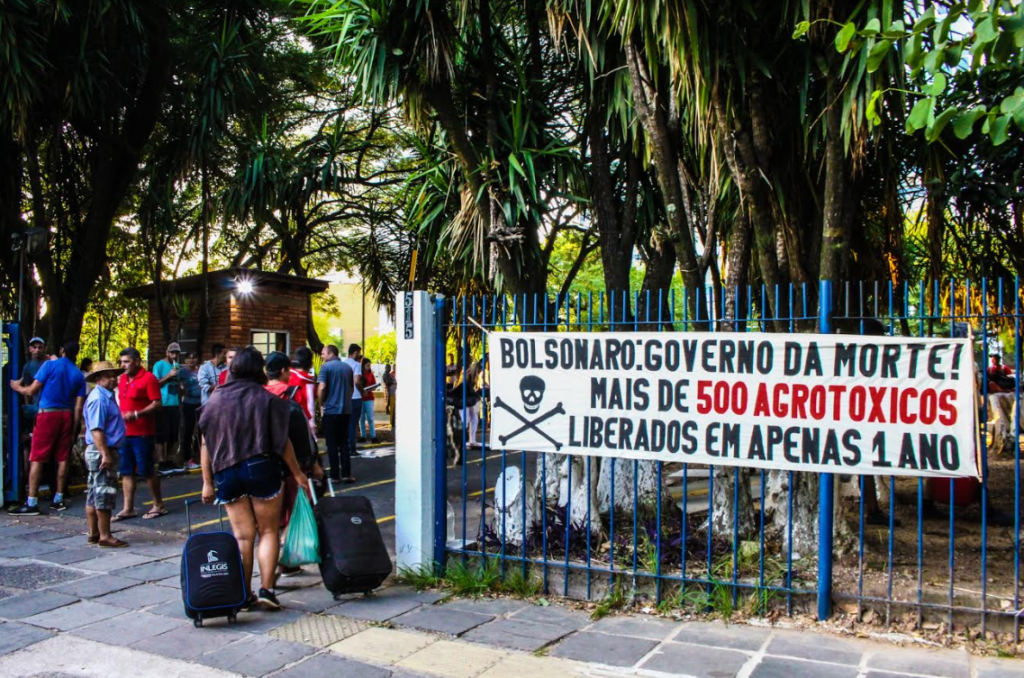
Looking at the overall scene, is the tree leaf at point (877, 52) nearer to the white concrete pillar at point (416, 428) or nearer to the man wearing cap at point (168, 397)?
the white concrete pillar at point (416, 428)

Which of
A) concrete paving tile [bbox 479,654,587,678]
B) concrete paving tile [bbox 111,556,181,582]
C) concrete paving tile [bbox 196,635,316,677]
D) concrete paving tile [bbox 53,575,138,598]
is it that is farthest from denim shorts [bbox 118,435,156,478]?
concrete paving tile [bbox 479,654,587,678]

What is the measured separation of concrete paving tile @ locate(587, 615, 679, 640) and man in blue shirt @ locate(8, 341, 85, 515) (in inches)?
251

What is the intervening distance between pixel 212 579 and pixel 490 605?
1.76 metres

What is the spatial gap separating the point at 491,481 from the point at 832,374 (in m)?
6.66

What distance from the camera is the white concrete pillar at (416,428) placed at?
6.21 metres

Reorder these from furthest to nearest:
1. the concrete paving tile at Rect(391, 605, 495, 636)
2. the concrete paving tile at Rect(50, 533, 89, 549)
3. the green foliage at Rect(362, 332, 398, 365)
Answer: the green foliage at Rect(362, 332, 398, 365) < the concrete paving tile at Rect(50, 533, 89, 549) < the concrete paving tile at Rect(391, 605, 495, 636)

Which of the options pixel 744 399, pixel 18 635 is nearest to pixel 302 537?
pixel 18 635

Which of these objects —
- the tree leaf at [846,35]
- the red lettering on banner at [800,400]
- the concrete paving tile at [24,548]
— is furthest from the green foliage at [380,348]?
the tree leaf at [846,35]

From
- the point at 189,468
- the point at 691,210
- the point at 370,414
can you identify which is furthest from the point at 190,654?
the point at 370,414

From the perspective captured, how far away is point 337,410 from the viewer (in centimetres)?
1038

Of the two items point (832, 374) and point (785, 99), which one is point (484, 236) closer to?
point (785, 99)

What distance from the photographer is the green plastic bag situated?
19.1 feet

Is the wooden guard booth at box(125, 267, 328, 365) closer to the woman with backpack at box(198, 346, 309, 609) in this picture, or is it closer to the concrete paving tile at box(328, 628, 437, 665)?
the woman with backpack at box(198, 346, 309, 609)

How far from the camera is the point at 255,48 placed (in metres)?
14.9
